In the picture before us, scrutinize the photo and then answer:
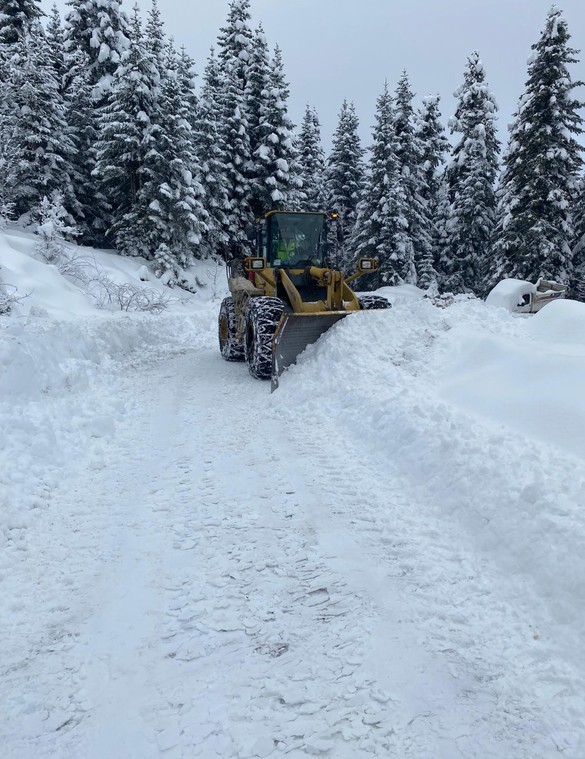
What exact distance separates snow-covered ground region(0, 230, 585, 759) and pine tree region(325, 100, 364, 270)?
2869cm

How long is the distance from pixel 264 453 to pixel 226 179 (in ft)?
84.0

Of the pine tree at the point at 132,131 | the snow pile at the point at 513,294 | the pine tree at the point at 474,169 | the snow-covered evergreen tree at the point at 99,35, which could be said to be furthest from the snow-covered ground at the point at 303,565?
the snow-covered evergreen tree at the point at 99,35

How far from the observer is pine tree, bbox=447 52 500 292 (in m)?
26.5

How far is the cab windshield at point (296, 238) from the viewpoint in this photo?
10391 millimetres

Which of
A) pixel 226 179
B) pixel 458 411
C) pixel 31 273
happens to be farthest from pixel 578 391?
pixel 226 179

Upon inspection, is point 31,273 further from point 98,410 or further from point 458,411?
point 458,411

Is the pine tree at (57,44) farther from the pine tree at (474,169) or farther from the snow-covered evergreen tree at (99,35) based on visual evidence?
the pine tree at (474,169)

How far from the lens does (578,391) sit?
17.8 feet

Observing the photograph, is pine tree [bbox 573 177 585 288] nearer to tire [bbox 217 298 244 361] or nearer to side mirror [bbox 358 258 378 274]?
side mirror [bbox 358 258 378 274]

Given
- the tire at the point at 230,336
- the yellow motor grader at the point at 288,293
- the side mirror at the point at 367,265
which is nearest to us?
the yellow motor grader at the point at 288,293

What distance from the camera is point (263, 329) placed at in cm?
937

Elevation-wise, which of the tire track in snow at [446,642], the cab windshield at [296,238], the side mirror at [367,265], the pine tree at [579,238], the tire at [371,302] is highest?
the pine tree at [579,238]

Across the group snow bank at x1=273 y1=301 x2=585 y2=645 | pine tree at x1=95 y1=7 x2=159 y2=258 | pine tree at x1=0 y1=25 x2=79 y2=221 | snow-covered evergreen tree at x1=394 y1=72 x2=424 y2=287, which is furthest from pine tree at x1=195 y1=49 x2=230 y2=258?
snow bank at x1=273 y1=301 x2=585 y2=645

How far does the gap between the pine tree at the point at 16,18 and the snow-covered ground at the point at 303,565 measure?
29210mm
